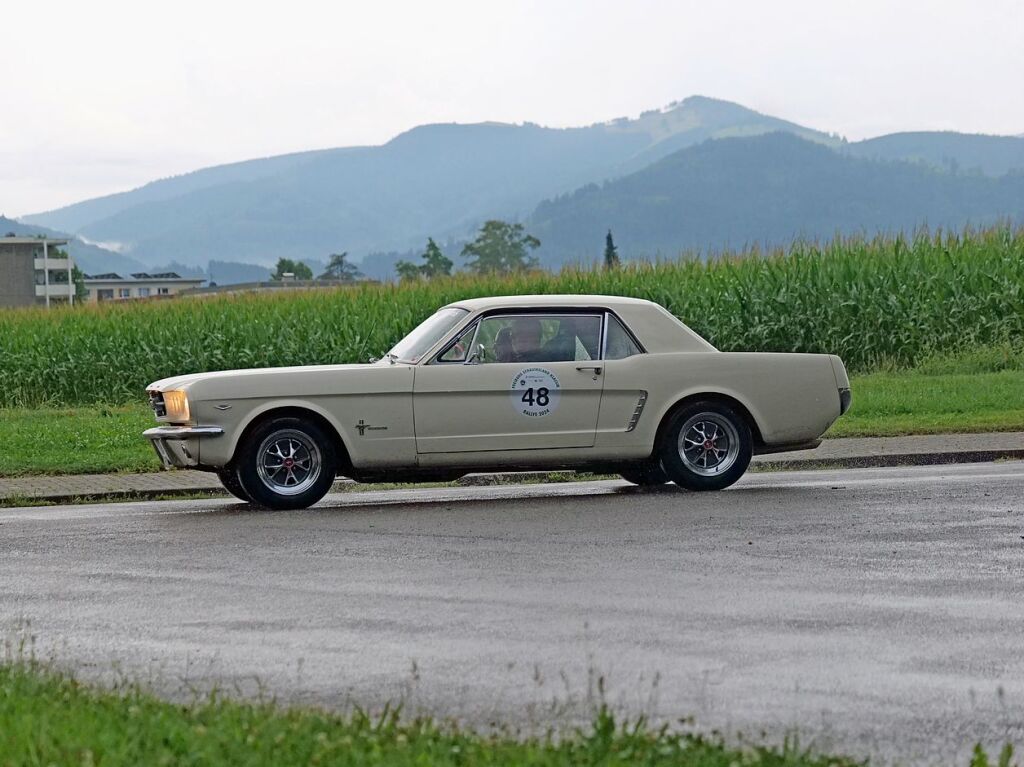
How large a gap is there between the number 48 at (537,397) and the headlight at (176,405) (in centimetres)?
250

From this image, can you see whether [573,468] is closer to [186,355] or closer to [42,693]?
[42,693]

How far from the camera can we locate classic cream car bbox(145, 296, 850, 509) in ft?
41.2

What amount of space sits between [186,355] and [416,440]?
57.0ft

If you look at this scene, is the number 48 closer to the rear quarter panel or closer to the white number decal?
the white number decal

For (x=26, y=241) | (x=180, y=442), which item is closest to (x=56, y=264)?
(x=26, y=241)

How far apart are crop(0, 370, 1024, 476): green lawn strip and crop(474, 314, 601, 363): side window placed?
511 centimetres

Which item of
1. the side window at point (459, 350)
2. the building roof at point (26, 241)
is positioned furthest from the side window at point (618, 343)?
the building roof at point (26, 241)

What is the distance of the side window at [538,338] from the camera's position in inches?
510

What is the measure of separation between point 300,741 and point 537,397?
25.8 feet

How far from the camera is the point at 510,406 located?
12.8m

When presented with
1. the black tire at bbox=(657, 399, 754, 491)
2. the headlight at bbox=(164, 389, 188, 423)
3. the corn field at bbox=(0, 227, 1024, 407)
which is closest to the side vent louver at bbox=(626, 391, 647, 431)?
the black tire at bbox=(657, 399, 754, 491)

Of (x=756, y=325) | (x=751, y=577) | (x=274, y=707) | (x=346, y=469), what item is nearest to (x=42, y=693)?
(x=274, y=707)

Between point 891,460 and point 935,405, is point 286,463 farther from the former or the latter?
point 935,405

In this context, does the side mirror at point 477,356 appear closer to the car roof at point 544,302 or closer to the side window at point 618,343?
the car roof at point 544,302
